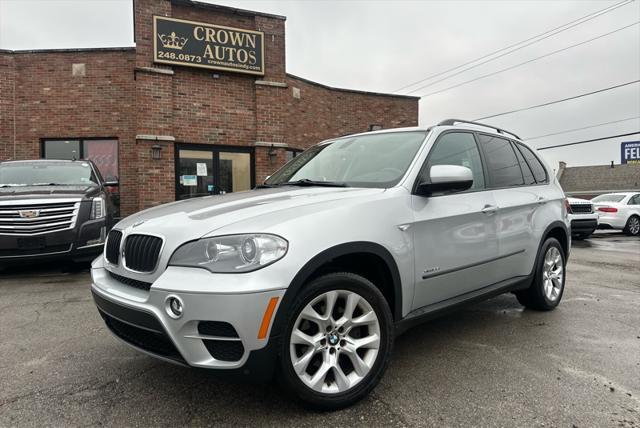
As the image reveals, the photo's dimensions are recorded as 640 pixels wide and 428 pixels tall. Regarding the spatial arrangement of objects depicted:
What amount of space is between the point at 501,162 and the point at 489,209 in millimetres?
747

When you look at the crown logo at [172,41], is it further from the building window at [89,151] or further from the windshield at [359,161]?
the windshield at [359,161]

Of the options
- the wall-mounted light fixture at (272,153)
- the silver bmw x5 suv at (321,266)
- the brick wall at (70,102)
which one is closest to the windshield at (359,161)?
the silver bmw x5 suv at (321,266)

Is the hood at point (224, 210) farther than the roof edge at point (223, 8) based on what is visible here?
No

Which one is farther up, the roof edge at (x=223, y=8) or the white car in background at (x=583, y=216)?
the roof edge at (x=223, y=8)

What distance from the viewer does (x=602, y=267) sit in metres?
7.36

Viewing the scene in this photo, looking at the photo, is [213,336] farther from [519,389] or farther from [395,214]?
[519,389]

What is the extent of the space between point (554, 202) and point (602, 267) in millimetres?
3995

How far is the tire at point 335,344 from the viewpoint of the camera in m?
2.19

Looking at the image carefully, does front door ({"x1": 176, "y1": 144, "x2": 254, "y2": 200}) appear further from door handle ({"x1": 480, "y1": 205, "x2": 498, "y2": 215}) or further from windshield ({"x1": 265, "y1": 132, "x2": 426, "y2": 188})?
door handle ({"x1": 480, "y1": 205, "x2": 498, "y2": 215})

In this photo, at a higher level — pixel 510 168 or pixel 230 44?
pixel 230 44

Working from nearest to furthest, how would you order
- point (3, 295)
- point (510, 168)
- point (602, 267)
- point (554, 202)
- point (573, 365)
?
point (573, 365), point (510, 168), point (554, 202), point (3, 295), point (602, 267)

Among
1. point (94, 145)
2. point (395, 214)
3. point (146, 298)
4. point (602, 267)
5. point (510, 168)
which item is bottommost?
point (602, 267)

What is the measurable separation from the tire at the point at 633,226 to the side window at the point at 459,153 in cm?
1394

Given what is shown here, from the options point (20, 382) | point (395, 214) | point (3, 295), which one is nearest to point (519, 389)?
point (395, 214)
